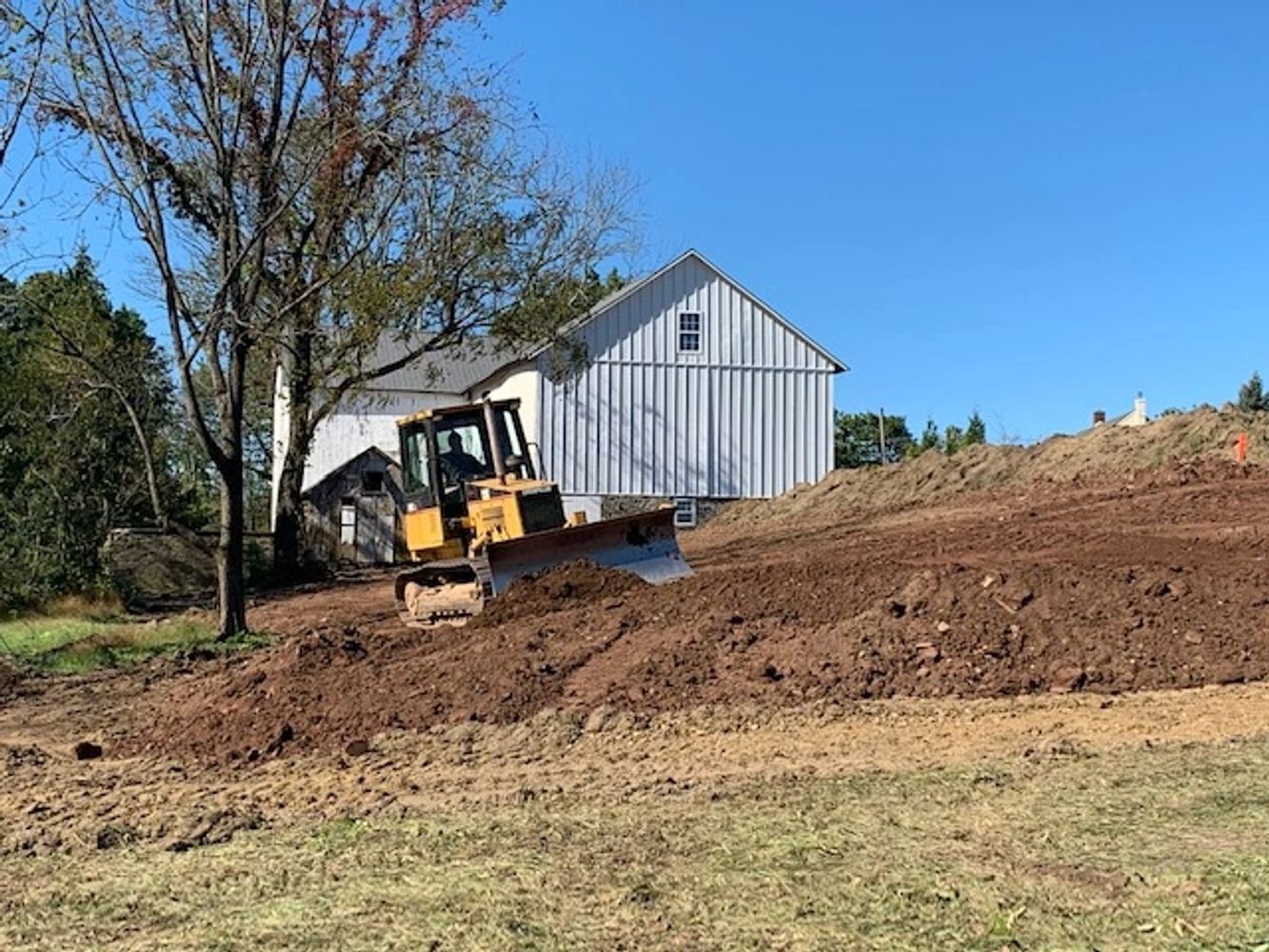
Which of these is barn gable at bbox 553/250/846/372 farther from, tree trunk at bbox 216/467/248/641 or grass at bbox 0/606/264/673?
tree trunk at bbox 216/467/248/641

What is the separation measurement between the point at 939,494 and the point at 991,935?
2232cm

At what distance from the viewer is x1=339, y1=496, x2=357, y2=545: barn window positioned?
1473 inches

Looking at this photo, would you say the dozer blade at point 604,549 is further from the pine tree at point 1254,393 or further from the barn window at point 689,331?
the pine tree at point 1254,393

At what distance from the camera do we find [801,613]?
34.5 ft

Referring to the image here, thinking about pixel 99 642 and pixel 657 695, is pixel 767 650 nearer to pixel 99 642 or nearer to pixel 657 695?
pixel 657 695

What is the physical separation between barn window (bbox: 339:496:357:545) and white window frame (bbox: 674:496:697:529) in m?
10.1

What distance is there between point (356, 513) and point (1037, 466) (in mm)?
20183

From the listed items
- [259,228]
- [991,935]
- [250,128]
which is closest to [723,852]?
[991,935]

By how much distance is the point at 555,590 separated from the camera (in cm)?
1263

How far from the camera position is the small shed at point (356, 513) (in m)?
37.3

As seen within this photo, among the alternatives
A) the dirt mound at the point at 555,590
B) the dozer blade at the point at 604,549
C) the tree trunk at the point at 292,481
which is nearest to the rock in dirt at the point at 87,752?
the dirt mound at the point at 555,590

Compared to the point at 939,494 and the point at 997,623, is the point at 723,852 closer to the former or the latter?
the point at 997,623

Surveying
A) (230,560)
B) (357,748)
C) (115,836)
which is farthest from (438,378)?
(115,836)

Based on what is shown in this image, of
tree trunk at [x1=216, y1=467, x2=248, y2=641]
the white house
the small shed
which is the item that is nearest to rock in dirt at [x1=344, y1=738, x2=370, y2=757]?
tree trunk at [x1=216, y1=467, x2=248, y2=641]
